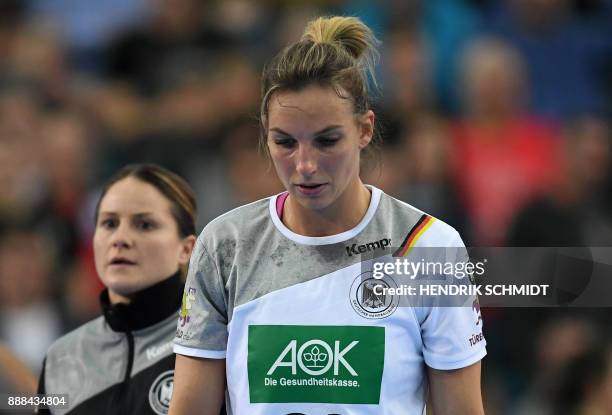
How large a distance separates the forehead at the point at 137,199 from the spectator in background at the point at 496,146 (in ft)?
8.08

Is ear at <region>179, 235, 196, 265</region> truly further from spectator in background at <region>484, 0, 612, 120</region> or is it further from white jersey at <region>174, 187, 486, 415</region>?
spectator in background at <region>484, 0, 612, 120</region>

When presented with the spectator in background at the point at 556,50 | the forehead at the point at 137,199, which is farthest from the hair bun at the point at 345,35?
the spectator in background at the point at 556,50

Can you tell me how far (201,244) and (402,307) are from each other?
579mm

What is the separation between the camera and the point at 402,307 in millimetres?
2812

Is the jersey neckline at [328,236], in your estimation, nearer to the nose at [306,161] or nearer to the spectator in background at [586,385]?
the nose at [306,161]

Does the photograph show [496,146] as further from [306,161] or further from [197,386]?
[197,386]

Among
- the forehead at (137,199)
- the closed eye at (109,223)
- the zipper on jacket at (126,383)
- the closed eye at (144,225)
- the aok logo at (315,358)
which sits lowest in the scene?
the aok logo at (315,358)

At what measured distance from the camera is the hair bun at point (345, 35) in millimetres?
2938

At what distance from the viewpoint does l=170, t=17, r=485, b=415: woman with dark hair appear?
2.79 meters

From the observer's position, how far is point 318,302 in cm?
283

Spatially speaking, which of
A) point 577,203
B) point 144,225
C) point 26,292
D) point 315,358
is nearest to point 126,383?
point 144,225

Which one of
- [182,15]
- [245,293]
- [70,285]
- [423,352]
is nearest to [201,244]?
[245,293]

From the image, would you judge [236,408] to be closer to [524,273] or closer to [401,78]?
[524,273]

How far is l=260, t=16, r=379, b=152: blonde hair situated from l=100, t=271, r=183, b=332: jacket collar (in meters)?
0.78
